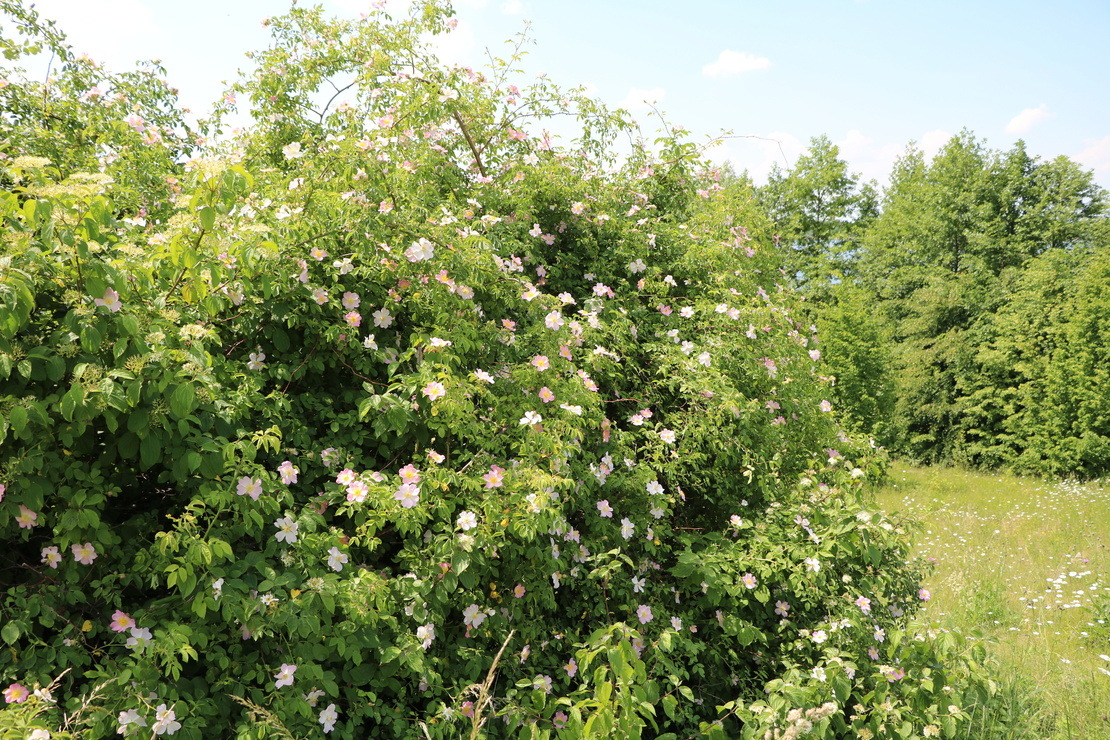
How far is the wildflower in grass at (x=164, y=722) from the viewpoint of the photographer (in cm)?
162

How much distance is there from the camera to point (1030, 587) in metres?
6.45

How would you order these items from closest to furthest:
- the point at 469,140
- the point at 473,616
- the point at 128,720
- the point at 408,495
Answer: the point at 128,720
the point at 408,495
the point at 473,616
the point at 469,140

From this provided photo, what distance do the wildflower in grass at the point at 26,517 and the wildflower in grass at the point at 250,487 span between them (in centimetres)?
43

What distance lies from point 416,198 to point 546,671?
1.79 m

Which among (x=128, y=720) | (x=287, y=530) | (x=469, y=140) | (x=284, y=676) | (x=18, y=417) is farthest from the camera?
(x=469, y=140)

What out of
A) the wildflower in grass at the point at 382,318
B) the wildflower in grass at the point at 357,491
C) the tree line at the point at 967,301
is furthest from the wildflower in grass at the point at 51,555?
the tree line at the point at 967,301

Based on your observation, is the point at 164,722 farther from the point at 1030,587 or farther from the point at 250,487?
the point at 1030,587

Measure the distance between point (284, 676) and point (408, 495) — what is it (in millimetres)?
556

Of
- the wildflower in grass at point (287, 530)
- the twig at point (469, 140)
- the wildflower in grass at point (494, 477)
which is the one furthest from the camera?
the twig at point (469, 140)

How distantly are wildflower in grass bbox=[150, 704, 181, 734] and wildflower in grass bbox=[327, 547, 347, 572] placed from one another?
49 centimetres

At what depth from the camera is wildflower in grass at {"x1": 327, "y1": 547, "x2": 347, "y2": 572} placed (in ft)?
6.44

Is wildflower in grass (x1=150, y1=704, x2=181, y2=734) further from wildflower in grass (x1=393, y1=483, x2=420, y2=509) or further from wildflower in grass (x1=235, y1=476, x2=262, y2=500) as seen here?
wildflower in grass (x1=393, y1=483, x2=420, y2=509)

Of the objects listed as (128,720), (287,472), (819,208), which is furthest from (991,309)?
(128,720)

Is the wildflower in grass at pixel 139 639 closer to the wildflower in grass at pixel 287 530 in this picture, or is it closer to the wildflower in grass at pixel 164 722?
the wildflower in grass at pixel 164 722
